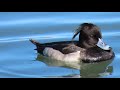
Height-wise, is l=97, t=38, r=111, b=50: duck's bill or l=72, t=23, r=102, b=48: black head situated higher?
l=72, t=23, r=102, b=48: black head

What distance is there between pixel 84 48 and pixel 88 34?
0.31 metres

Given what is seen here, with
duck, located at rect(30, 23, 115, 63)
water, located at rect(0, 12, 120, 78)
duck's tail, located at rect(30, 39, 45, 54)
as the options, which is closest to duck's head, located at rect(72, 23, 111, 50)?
duck, located at rect(30, 23, 115, 63)

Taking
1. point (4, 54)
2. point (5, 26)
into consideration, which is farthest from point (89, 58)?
point (5, 26)

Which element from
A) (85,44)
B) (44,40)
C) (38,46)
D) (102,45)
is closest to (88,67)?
(102,45)

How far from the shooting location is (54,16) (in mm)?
13016

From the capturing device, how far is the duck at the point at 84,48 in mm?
10312

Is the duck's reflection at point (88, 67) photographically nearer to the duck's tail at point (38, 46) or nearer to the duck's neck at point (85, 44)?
the duck's tail at point (38, 46)

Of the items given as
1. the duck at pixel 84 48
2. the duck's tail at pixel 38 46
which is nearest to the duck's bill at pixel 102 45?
the duck at pixel 84 48

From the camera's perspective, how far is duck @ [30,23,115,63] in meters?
10.3

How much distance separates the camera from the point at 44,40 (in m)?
11.5

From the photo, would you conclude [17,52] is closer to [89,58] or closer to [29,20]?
[89,58]

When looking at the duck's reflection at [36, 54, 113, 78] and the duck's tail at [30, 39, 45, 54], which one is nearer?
the duck's reflection at [36, 54, 113, 78]

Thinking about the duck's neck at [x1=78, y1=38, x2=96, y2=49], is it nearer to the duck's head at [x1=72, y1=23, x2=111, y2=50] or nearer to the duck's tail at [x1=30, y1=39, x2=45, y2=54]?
the duck's head at [x1=72, y1=23, x2=111, y2=50]

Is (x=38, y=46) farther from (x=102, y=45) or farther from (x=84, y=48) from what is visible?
(x=102, y=45)
